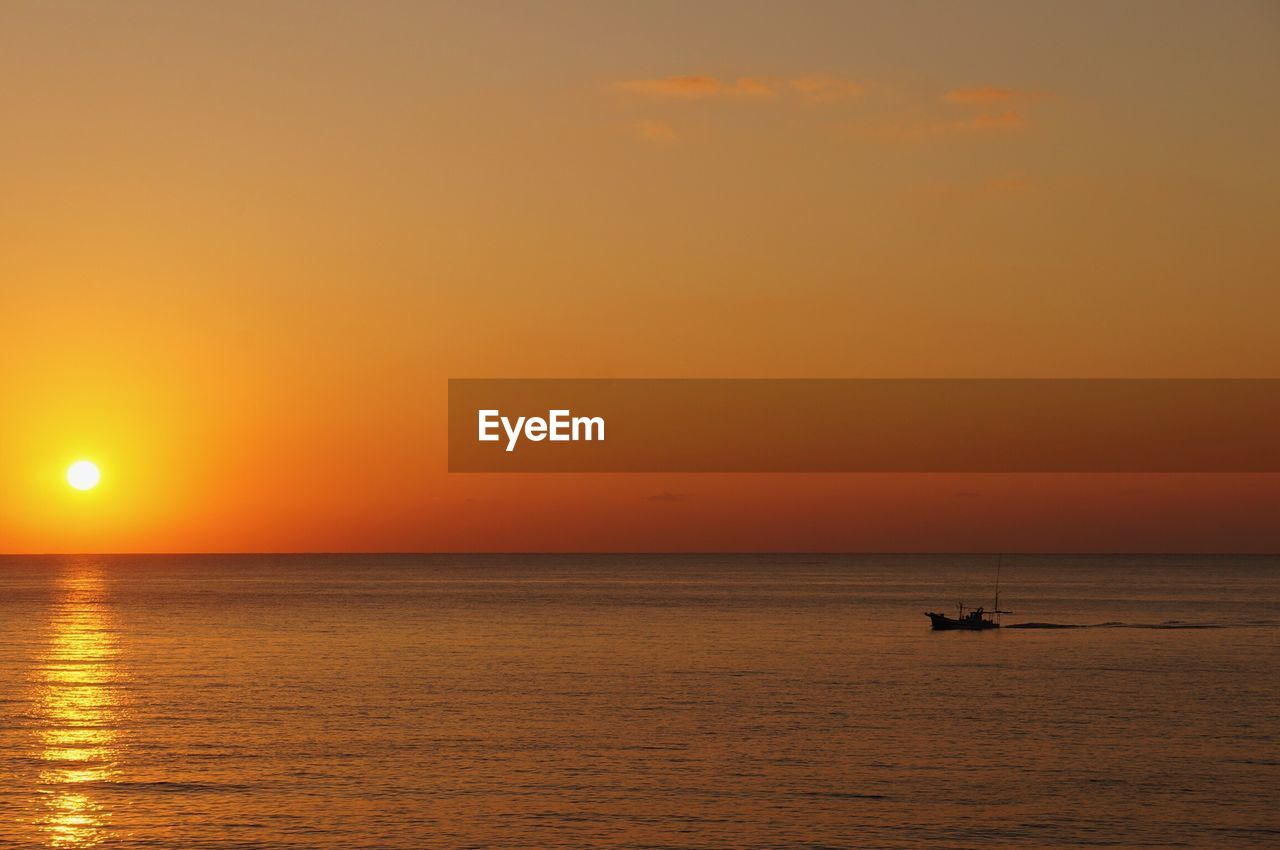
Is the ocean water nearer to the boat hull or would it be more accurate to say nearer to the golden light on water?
the golden light on water

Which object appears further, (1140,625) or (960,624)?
(1140,625)

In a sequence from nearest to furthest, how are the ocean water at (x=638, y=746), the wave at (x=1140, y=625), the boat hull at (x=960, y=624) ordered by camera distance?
1. the ocean water at (x=638, y=746)
2. the boat hull at (x=960, y=624)
3. the wave at (x=1140, y=625)

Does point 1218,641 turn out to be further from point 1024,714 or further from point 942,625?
point 1024,714

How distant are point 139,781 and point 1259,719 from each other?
62.7 meters

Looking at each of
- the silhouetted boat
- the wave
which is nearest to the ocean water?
the silhouetted boat

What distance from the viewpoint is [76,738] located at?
71.9 meters

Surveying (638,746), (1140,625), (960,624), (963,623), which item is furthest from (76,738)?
(1140,625)

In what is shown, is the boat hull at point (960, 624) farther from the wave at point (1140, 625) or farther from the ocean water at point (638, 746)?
the ocean water at point (638, 746)

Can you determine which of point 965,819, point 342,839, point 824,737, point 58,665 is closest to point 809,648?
point 824,737

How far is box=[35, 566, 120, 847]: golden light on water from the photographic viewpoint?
5334cm

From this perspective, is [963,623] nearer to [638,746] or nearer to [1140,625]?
[1140,625]

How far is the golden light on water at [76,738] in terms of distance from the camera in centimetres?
5334

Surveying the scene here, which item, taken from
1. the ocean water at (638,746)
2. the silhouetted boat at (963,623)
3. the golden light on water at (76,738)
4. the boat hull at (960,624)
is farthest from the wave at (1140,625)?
the golden light on water at (76,738)

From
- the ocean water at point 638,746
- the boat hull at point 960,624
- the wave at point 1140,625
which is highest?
the ocean water at point 638,746
